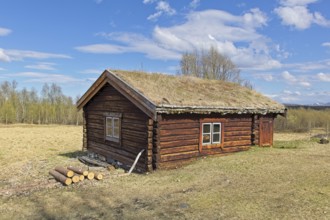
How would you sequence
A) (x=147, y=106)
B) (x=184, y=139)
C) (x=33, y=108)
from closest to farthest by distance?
(x=147, y=106), (x=184, y=139), (x=33, y=108)

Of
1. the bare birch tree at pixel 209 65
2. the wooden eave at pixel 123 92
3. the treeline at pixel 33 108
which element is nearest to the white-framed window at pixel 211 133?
the wooden eave at pixel 123 92

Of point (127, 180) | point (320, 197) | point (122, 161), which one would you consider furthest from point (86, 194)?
point (320, 197)

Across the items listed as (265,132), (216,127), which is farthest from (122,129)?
(265,132)

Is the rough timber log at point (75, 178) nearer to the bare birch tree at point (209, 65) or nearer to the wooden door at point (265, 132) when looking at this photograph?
the wooden door at point (265, 132)

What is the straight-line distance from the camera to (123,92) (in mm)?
14445

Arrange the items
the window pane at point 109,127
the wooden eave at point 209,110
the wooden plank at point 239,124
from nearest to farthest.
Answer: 1. the wooden eave at point 209,110
2. the wooden plank at point 239,124
3. the window pane at point 109,127

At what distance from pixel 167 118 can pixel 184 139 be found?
154cm

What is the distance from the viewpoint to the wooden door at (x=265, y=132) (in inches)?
728

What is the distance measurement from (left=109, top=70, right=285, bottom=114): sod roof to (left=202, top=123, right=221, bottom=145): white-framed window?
3.00 ft

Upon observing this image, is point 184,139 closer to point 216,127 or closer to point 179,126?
point 179,126

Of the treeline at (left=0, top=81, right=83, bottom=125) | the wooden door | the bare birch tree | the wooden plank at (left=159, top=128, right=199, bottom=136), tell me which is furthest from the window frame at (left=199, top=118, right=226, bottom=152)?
the treeline at (left=0, top=81, right=83, bottom=125)

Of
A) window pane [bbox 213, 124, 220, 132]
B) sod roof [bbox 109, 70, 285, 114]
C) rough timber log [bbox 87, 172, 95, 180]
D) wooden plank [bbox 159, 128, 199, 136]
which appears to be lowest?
rough timber log [bbox 87, 172, 95, 180]

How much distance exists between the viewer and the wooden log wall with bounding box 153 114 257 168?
13430 mm

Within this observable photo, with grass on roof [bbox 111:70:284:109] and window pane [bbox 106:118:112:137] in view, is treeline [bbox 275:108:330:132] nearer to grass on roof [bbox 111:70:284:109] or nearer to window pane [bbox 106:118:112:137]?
grass on roof [bbox 111:70:284:109]
